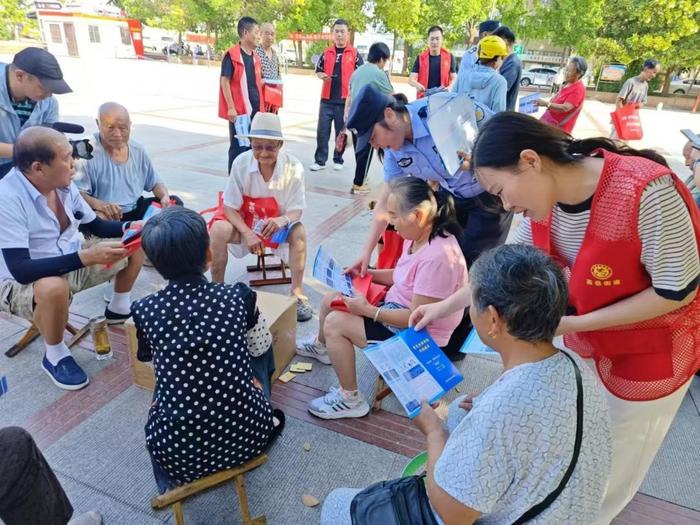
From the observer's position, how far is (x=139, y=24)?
118 feet

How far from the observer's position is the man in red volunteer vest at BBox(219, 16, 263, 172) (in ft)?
16.8

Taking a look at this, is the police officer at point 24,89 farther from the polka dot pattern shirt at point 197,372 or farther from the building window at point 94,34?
the building window at point 94,34

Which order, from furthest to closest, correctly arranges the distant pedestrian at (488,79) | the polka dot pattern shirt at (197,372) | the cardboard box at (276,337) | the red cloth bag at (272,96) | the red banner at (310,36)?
the red banner at (310,36) → the red cloth bag at (272,96) → the distant pedestrian at (488,79) → the cardboard box at (276,337) → the polka dot pattern shirt at (197,372)

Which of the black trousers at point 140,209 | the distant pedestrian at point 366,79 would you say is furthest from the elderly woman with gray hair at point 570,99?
the black trousers at point 140,209

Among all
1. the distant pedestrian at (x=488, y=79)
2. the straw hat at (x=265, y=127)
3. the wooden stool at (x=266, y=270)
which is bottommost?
the wooden stool at (x=266, y=270)

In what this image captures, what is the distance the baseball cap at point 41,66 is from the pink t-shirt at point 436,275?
2465mm

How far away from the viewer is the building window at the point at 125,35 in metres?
36.9

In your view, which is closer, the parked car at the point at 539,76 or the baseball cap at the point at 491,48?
the baseball cap at the point at 491,48

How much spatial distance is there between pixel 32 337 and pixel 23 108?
1.49 metres

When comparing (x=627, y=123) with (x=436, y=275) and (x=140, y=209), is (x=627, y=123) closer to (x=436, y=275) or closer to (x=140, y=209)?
(x=436, y=275)

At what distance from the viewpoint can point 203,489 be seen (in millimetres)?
1621

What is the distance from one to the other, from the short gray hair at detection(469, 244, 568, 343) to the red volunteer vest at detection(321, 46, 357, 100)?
19.0 feet

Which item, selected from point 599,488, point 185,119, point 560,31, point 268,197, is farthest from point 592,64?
point 599,488

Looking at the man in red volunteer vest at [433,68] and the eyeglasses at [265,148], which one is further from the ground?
the man in red volunteer vest at [433,68]
